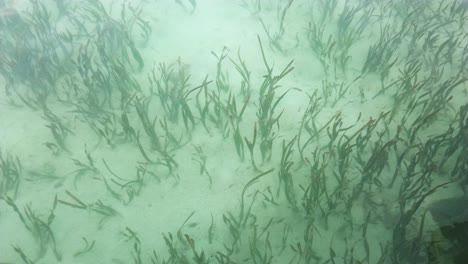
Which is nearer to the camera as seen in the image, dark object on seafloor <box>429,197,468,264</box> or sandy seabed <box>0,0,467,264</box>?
dark object on seafloor <box>429,197,468,264</box>

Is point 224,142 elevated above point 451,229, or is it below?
above

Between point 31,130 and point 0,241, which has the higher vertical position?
point 31,130

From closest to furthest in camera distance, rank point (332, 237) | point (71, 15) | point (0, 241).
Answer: point (332, 237)
point (0, 241)
point (71, 15)

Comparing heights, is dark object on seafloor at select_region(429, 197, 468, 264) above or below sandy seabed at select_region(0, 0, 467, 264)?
below

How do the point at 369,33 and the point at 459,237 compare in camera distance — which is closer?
the point at 459,237

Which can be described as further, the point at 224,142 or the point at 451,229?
the point at 224,142

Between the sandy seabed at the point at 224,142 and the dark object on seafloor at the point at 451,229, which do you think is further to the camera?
the sandy seabed at the point at 224,142

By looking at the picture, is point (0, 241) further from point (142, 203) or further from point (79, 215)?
point (142, 203)

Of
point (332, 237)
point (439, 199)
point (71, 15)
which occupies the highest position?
point (71, 15)

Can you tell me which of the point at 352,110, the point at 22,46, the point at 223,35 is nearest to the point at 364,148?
the point at 352,110

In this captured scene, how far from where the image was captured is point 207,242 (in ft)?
8.54

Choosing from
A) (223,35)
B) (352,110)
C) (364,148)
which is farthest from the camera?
(223,35)

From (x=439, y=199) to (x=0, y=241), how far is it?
3.77m

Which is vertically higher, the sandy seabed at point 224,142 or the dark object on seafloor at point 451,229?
the sandy seabed at point 224,142
